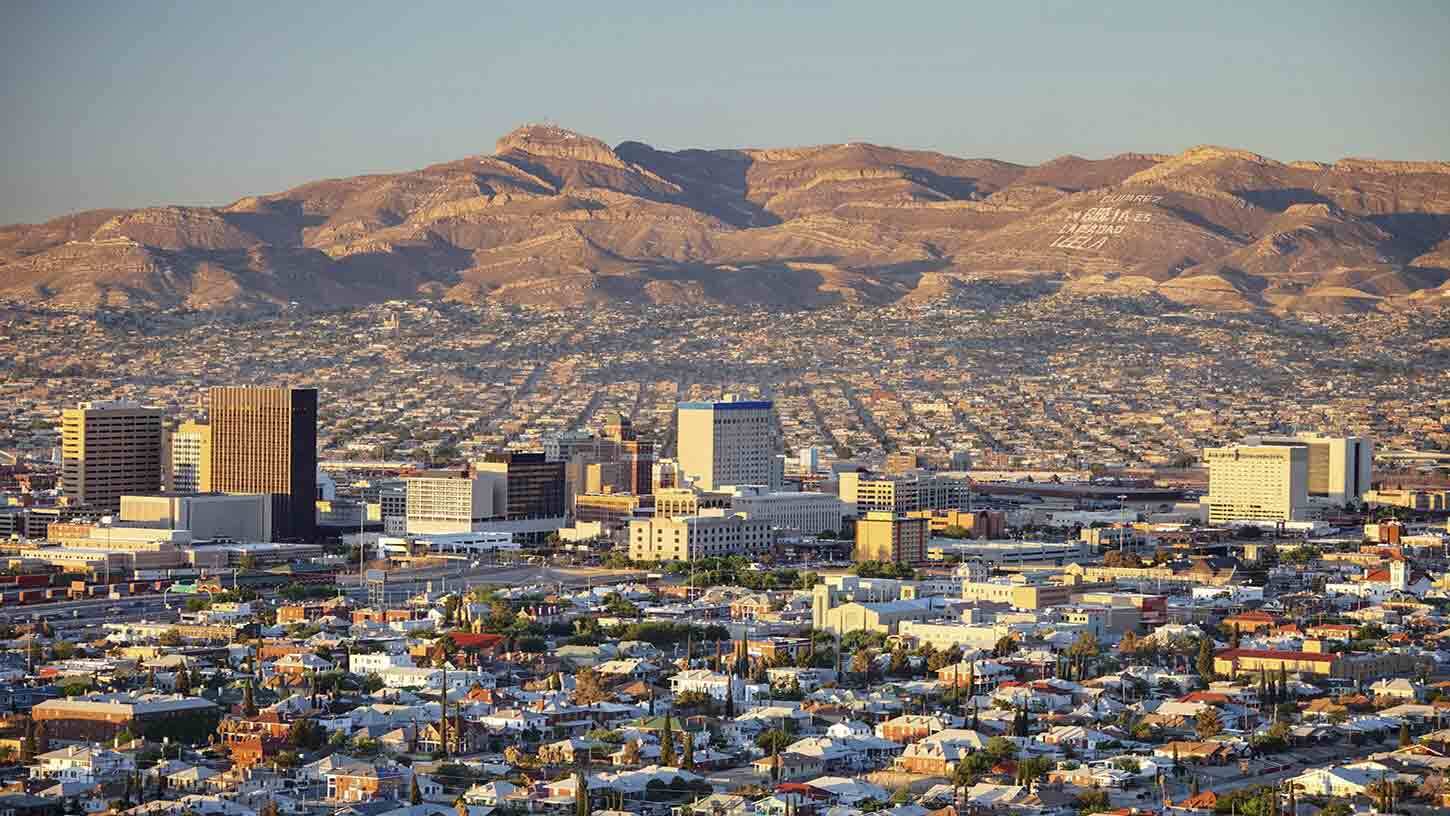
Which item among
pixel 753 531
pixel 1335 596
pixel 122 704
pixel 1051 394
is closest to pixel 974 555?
pixel 753 531

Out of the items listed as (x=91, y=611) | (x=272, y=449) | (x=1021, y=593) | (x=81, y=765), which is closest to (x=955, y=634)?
(x=1021, y=593)

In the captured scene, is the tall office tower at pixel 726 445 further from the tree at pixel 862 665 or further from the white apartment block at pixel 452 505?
the tree at pixel 862 665

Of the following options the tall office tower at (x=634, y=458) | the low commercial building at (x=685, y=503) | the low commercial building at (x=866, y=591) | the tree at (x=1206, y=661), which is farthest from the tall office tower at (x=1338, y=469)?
the tree at (x=1206, y=661)

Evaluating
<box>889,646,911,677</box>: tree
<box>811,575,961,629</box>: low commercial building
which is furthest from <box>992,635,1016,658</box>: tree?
<box>811,575,961,629</box>: low commercial building

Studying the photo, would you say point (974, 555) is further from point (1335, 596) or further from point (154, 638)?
point (154, 638)

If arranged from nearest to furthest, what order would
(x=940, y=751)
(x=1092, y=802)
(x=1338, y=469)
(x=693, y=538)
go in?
(x=1092, y=802), (x=940, y=751), (x=693, y=538), (x=1338, y=469)

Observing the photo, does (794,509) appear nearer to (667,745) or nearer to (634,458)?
(634,458)
